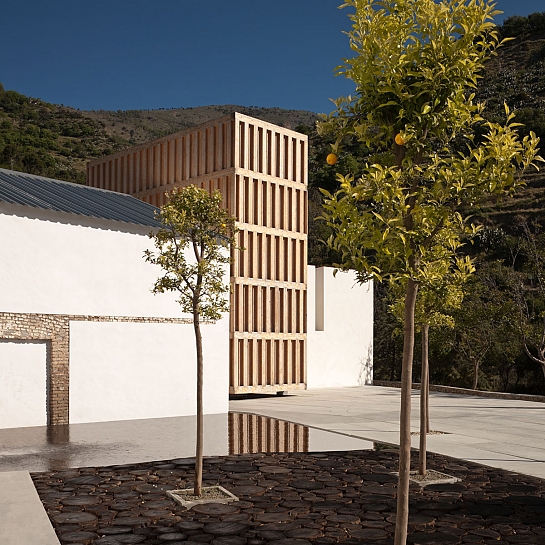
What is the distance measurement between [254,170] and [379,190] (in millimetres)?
17838

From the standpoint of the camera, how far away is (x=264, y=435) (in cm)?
1300

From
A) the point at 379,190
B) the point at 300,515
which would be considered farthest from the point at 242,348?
the point at 379,190

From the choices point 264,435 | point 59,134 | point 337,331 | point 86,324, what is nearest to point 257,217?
point 337,331

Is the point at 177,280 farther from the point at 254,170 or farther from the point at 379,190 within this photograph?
the point at 254,170

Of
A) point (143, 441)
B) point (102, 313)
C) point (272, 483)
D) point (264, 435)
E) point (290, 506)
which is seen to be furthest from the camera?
point (102, 313)

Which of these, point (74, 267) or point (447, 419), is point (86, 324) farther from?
point (447, 419)

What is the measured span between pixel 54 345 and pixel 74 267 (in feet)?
5.83

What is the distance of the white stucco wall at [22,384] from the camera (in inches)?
556

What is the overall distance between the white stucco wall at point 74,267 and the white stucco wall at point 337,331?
37.6 ft

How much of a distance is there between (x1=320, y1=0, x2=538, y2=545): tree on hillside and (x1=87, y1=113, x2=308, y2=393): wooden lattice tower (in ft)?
53.1

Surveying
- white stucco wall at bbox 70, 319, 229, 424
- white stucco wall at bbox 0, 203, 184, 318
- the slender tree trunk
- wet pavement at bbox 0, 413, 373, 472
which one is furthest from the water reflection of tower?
white stucco wall at bbox 0, 203, 184, 318

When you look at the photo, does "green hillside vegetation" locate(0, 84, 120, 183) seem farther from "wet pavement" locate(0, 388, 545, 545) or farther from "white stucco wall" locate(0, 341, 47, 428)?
"wet pavement" locate(0, 388, 545, 545)

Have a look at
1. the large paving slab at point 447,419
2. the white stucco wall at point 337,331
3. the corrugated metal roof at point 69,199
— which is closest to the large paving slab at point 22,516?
the large paving slab at point 447,419

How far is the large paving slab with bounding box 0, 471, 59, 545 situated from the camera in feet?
19.6
